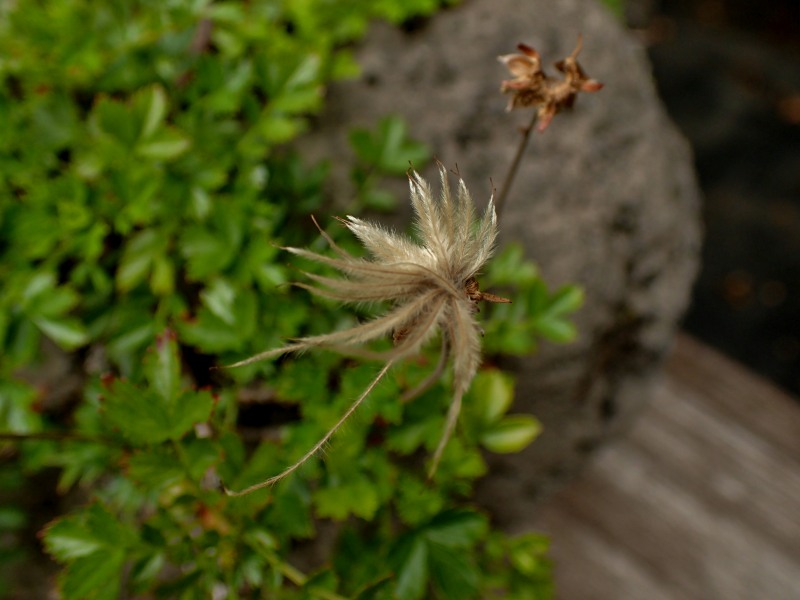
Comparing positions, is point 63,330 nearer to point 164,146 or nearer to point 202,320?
point 202,320

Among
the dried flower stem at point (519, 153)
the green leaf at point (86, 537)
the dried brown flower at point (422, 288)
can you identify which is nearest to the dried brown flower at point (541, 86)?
the dried flower stem at point (519, 153)

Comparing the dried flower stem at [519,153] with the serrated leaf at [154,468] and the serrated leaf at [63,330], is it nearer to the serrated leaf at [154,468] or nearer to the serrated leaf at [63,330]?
the serrated leaf at [154,468]

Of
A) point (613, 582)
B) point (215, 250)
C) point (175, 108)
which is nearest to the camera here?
point (215, 250)

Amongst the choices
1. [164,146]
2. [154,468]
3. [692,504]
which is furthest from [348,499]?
[692,504]

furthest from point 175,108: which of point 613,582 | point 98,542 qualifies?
point 613,582

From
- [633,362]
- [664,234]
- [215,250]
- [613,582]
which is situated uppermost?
[664,234]

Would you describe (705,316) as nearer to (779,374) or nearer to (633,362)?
(779,374)

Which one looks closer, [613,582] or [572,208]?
[572,208]

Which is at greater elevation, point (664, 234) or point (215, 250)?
point (664, 234)
